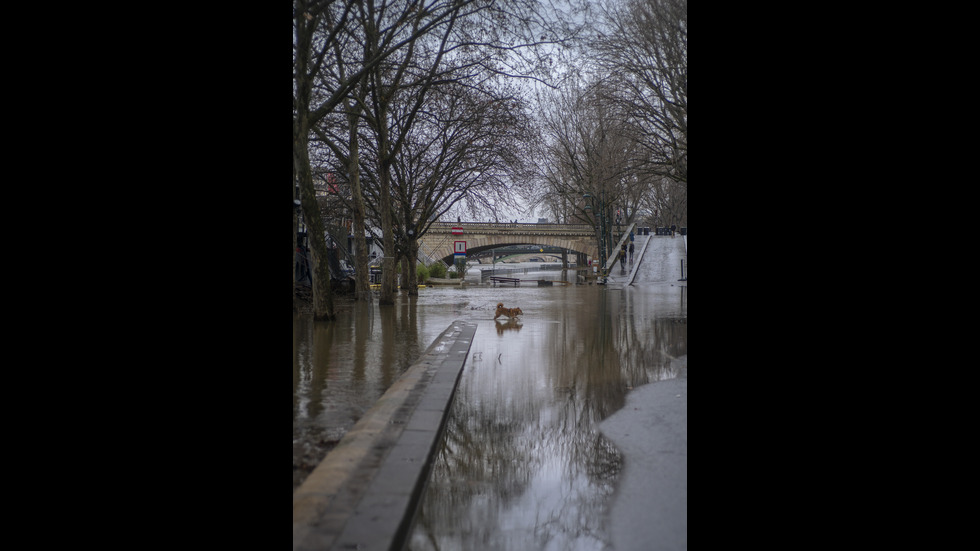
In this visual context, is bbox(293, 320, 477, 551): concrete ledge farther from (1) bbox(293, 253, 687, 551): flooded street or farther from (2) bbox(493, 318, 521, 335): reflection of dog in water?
(2) bbox(493, 318, 521, 335): reflection of dog in water

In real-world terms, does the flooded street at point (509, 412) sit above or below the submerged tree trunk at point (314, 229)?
below

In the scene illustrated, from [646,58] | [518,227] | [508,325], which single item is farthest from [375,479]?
[518,227]

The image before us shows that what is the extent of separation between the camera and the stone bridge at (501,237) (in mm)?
48344

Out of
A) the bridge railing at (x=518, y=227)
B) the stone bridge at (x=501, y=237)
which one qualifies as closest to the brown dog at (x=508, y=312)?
the stone bridge at (x=501, y=237)

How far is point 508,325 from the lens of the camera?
12.7m

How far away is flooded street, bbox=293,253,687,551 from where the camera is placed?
123 inches

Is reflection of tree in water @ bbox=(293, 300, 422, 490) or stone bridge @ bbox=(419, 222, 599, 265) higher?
stone bridge @ bbox=(419, 222, 599, 265)

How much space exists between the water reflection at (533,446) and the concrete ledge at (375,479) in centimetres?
13

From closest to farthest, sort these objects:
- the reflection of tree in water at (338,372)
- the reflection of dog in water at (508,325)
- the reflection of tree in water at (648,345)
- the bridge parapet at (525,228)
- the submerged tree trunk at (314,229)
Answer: the reflection of tree in water at (338,372)
the reflection of tree in water at (648,345)
the submerged tree trunk at (314,229)
the reflection of dog in water at (508,325)
the bridge parapet at (525,228)

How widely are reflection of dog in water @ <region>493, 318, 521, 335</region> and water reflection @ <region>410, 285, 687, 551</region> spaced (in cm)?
184

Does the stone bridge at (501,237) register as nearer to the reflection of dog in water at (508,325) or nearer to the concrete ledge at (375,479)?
the reflection of dog in water at (508,325)

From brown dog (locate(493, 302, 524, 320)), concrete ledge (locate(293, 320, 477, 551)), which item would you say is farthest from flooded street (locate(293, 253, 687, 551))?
brown dog (locate(493, 302, 524, 320))
